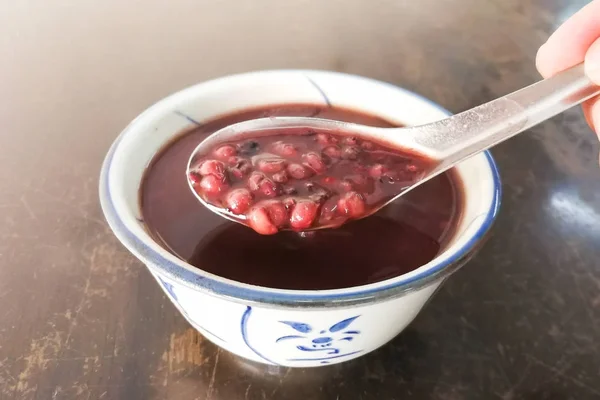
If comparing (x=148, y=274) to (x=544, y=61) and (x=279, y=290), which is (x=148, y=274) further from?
(x=544, y=61)

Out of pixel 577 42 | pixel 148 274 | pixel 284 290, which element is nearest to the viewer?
pixel 284 290

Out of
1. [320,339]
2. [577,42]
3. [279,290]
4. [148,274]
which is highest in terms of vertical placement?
[577,42]

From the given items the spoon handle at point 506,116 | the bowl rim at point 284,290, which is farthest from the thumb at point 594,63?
the bowl rim at point 284,290

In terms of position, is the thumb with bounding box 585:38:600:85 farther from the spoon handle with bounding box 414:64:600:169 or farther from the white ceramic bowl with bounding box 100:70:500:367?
the white ceramic bowl with bounding box 100:70:500:367

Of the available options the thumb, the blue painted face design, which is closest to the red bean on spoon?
the blue painted face design

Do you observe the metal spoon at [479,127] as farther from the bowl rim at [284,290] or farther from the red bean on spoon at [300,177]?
the bowl rim at [284,290]

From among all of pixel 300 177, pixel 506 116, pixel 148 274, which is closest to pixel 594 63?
pixel 506 116
